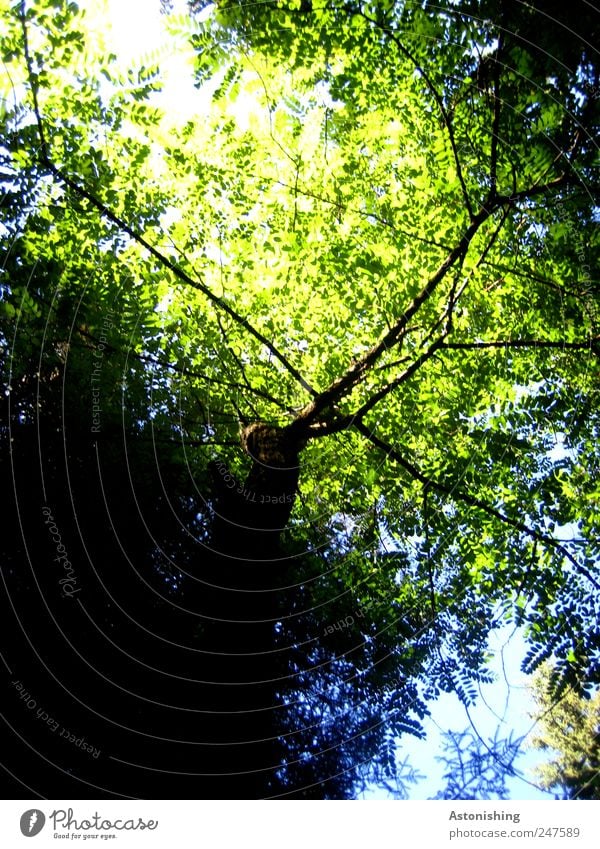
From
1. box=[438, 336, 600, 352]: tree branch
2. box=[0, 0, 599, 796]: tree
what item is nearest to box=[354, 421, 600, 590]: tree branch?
box=[0, 0, 599, 796]: tree

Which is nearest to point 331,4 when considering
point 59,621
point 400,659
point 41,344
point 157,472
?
point 41,344

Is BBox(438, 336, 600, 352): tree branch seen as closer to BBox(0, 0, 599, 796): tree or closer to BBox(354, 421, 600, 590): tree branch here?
→ BBox(0, 0, 599, 796): tree

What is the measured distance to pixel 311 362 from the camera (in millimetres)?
6488

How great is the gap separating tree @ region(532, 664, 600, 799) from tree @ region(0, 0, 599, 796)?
22 cm

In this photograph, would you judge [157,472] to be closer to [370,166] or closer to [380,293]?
[380,293]

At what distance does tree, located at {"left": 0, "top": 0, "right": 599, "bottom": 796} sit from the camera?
4.13 meters

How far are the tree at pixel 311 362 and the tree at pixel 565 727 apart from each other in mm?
219

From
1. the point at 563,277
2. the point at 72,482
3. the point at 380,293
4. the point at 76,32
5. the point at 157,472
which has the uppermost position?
the point at 76,32

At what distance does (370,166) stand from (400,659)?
577 cm

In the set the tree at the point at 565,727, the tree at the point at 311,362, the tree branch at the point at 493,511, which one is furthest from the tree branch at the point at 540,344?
the tree at the point at 565,727

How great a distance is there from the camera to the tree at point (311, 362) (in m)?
4.13

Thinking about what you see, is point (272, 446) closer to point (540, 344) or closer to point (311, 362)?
point (311, 362)

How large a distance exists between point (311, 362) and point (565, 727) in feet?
15.0

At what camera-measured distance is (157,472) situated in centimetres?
583
